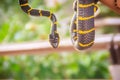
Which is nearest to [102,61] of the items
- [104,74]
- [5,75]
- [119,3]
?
[104,74]

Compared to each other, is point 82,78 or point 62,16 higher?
point 62,16

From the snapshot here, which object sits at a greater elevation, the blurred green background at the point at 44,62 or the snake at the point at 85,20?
the snake at the point at 85,20

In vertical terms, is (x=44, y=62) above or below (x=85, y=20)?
below

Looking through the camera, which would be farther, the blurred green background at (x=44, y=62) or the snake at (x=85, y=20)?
the blurred green background at (x=44, y=62)

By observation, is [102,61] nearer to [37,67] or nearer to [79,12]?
[37,67]

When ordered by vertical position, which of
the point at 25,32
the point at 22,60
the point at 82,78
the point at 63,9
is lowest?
the point at 82,78

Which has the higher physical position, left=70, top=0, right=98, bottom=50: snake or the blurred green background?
left=70, top=0, right=98, bottom=50: snake

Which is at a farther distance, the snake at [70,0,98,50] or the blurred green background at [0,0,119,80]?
the blurred green background at [0,0,119,80]

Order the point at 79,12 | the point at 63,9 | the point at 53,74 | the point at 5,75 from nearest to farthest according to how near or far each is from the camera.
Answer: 1. the point at 79,12
2. the point at 53,74
3. the point at 5,75
4. the point at 63,9

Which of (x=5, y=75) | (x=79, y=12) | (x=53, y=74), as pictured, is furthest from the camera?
(x=5, y=75)

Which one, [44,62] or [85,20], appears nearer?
[85,20]

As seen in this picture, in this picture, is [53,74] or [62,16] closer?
[53,74]
